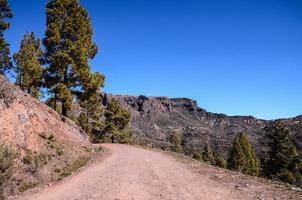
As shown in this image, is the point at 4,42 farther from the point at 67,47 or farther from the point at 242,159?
the point at 242,159

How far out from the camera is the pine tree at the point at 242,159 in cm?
6875

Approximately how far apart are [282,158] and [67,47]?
34.4 metres

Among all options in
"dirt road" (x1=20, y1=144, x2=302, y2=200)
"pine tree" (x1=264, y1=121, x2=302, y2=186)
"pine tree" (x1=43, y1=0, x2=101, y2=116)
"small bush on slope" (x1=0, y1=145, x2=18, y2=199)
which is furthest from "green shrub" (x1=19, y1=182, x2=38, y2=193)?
"pine tree" (x1=264, y1=121, x2=302, y2=186)

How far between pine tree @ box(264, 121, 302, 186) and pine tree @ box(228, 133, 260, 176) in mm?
14808

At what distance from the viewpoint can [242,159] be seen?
69.4 m

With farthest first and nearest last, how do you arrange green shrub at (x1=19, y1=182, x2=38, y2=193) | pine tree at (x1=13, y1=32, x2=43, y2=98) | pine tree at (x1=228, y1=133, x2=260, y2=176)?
pine tree at (x1=228, y1=133, x2=260, y2=176) < pine tree at (x1=13, y1=32, x2=43, y2=98) < green shrub at (x1=19, y1=182, x2=38, y2=193)

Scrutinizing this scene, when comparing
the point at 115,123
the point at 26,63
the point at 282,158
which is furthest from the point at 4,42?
the point at 282,158

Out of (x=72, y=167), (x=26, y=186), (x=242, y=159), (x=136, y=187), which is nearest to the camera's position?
(x=136, y=187)

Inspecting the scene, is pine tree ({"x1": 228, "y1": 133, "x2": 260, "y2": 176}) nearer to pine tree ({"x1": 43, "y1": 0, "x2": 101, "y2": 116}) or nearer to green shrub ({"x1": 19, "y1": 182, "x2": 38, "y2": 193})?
pine tree ({"x1": 43, "y1": 0, "x2": 101, "y2": 116})

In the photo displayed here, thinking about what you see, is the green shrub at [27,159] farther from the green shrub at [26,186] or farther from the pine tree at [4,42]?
the pine tree at [4,42]

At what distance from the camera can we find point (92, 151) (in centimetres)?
2775

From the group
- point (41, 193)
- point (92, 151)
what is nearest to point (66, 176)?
point (41, 193)

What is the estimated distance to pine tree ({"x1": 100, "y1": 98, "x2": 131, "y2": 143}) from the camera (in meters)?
61.6

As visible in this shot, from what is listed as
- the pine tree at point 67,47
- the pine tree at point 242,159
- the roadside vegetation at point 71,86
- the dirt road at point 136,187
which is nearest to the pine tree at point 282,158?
the roadside vegetation at point 71,86
